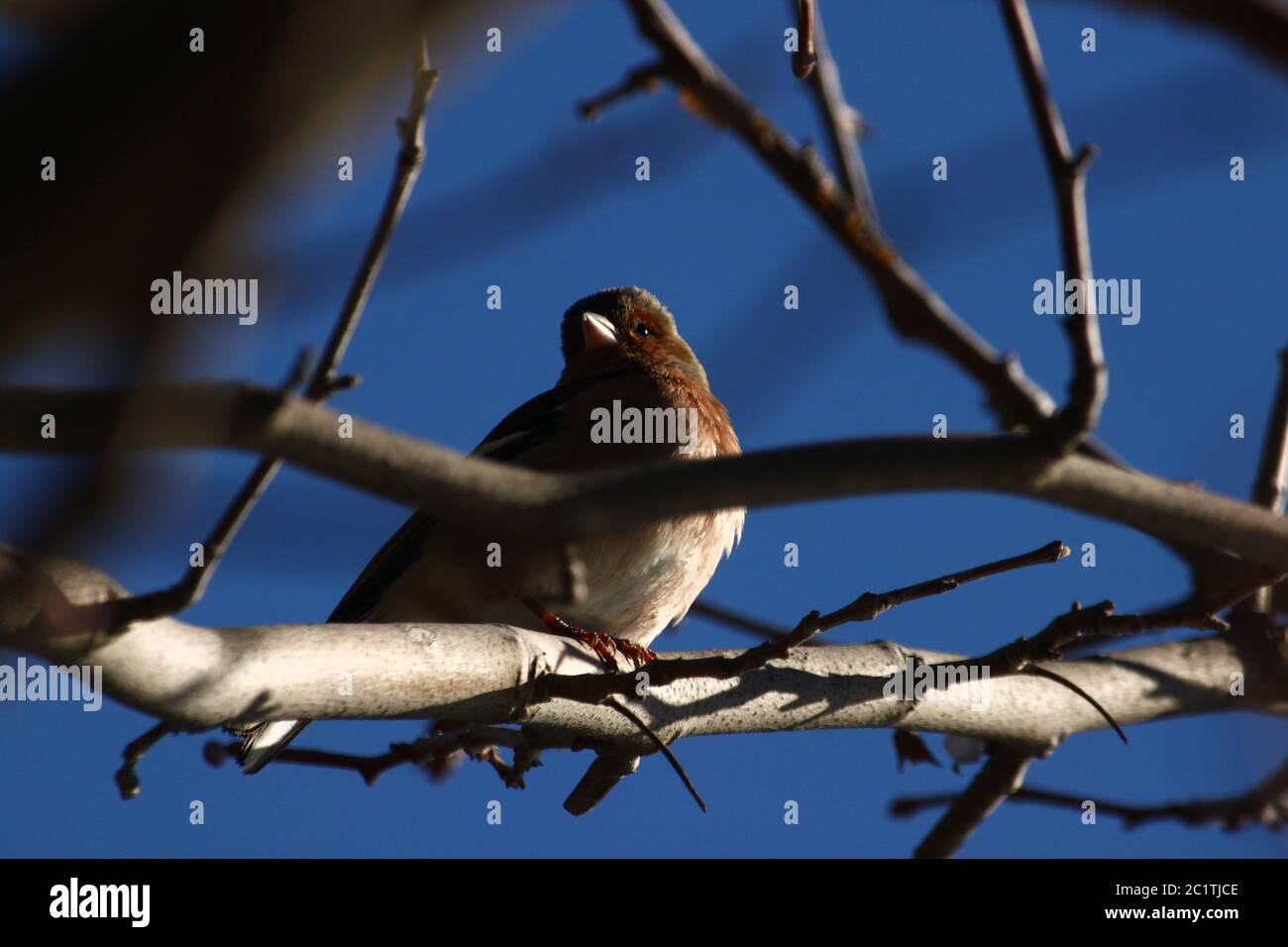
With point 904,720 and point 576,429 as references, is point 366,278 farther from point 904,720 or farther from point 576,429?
point 576,429

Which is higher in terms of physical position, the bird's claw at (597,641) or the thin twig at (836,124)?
the thin twig at (836,124)

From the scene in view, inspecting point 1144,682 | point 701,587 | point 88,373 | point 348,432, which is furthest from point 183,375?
point 701,587

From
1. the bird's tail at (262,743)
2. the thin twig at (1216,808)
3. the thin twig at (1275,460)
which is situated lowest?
the thin twig at (1216,808)

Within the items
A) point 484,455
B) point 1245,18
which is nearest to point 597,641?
point 484,455

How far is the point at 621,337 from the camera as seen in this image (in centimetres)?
730

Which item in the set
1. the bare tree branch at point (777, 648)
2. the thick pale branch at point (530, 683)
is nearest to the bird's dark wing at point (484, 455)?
the thick pale branch at point (530, 683)

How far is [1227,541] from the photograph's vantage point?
2.67 m

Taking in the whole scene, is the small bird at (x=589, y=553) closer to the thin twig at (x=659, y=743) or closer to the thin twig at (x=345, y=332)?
the thin twig at (x=659, y=743)

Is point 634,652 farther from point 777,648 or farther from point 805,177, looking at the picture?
point 805,177

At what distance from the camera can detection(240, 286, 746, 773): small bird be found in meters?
5.29

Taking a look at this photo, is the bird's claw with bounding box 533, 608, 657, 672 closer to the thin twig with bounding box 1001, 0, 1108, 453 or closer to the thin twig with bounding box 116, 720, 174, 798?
the thin twig with bounding box 116, 720, 174, 798

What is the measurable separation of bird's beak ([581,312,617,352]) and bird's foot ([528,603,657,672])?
2082mm

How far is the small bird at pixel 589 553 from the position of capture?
5.29 m

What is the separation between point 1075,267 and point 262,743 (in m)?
3.44
